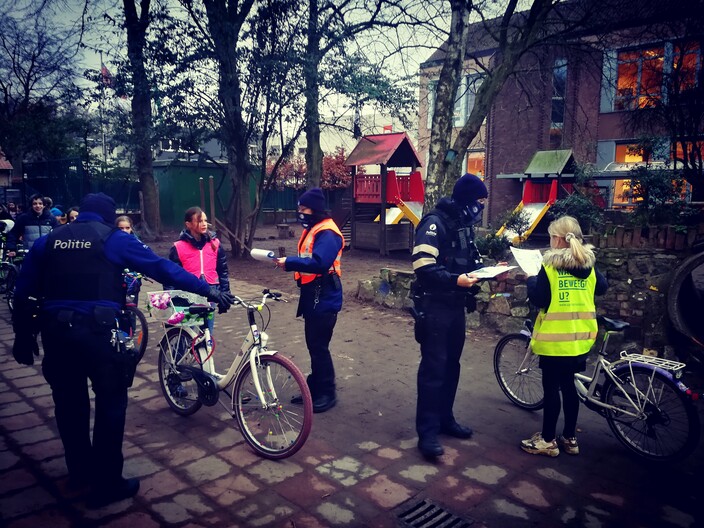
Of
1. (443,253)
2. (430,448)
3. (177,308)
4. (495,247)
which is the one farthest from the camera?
(495,247)

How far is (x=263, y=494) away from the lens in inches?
135

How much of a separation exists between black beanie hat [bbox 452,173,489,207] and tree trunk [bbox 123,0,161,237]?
1039 centimetres

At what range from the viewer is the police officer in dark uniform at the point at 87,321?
3.24 meters

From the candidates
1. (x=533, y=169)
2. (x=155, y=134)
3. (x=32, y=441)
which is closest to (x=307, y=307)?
(x=32, y=441)

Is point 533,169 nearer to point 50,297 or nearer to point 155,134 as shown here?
point 155,134

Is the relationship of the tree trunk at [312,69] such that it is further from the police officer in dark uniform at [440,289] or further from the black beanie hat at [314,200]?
the police officer in dark uniform at [440,289]

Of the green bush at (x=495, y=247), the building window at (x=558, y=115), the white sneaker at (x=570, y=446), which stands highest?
the building window at (x=558, y=115)

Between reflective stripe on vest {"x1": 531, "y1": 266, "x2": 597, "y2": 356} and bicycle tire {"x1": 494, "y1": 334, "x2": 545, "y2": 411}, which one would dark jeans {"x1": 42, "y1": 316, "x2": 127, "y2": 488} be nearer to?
reflective stripe on vest {"x1": 531, "y1": 266, "x2": 597, "y2": 356}

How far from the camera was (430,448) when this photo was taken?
3.93m

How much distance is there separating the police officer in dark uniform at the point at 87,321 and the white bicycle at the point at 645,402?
329 centimetres

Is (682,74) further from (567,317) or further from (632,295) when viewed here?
(567,317)

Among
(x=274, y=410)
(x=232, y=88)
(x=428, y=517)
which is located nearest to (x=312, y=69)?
(x=232, y=88)

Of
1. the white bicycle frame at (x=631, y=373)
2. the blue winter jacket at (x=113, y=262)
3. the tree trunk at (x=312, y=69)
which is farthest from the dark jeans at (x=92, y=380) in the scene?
the tree trunk at (x=312, y=69)

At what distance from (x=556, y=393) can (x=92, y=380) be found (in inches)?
127
